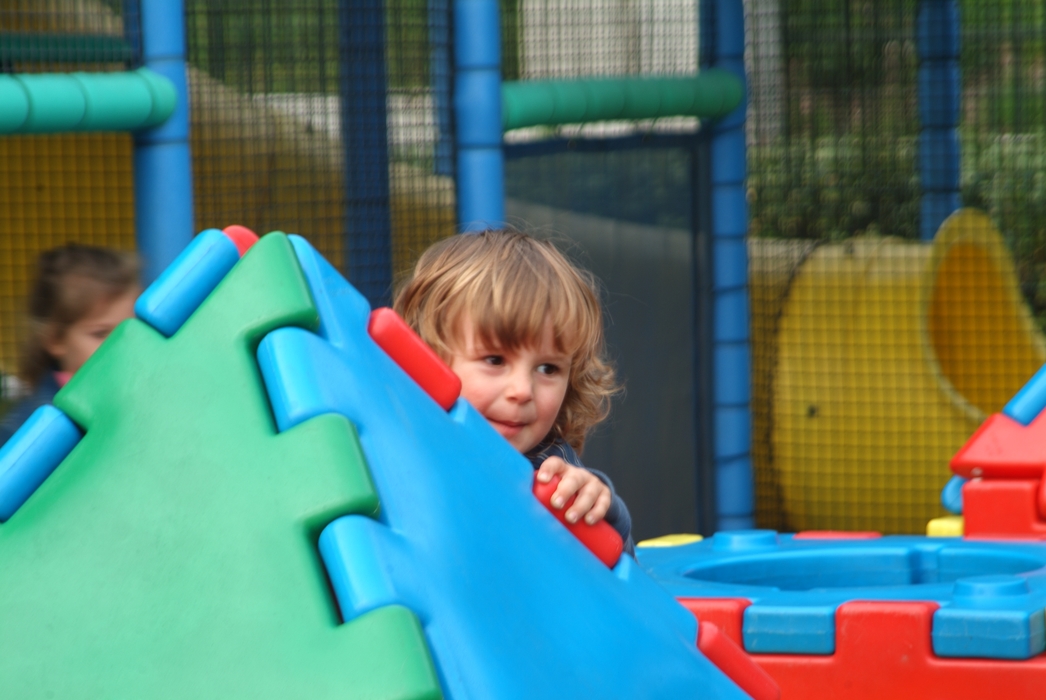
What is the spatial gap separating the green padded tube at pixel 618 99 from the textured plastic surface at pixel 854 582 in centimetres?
109

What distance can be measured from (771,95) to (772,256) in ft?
1.63

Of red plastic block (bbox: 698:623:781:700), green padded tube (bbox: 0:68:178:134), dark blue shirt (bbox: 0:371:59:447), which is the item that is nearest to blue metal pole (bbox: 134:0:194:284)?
green padded tube (bbox: 0:68:178:134)

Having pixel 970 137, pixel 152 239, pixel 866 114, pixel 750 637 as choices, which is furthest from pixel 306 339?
pixel 970 137

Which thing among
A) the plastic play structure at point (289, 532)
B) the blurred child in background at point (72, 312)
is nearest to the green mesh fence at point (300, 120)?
the blurred child in background at point (72, 312)

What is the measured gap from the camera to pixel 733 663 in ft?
4.44

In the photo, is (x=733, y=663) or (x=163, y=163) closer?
(x=733, y=663)

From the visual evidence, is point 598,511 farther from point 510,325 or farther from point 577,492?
point 510,325

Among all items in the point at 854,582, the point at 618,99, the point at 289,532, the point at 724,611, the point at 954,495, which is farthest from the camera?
the point at 618,99

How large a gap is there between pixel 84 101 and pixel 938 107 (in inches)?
112

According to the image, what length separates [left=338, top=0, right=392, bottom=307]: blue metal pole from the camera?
2.80m

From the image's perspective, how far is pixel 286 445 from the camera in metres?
1.02

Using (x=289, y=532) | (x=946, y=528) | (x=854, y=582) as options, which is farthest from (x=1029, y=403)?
(x=289, y=532)

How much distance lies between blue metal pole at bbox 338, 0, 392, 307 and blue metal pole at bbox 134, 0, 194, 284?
491 mm

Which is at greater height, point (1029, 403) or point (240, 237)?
point (240, 237)
